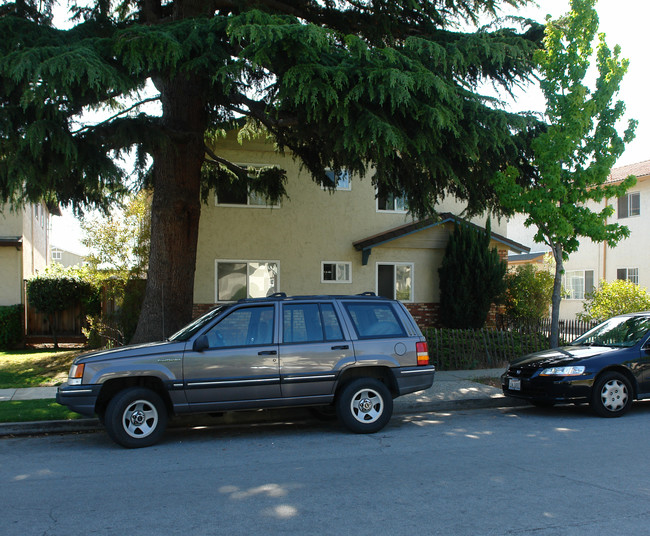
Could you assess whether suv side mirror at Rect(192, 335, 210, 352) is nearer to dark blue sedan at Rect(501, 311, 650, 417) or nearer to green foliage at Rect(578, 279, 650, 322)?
dark blue sedan at Rect(501, 311, 650, 417)

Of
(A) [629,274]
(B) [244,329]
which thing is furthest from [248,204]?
(A) [629,274]

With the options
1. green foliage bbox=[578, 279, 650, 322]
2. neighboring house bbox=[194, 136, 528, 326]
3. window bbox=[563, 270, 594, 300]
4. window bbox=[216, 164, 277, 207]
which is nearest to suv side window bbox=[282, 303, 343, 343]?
window bbox=[216, 164, 277, 207]

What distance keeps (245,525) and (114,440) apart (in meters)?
3.33

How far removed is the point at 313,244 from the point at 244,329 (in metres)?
11.3

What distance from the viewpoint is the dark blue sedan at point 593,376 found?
934 cm

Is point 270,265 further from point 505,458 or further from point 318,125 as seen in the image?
point 505,458

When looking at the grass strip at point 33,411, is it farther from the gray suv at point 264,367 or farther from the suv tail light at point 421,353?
the suv tail light at point 421,353

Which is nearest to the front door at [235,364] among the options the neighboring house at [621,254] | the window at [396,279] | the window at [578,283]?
the window at [396,279]

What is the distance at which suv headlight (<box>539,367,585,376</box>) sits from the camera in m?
9.38

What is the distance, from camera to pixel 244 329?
26.6ft

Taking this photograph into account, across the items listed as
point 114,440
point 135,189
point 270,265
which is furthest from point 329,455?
point 270,265

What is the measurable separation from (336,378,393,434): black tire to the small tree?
13.9m

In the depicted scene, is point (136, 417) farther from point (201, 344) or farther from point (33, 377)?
point (33, 377)

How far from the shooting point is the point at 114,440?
7602 millimetres
